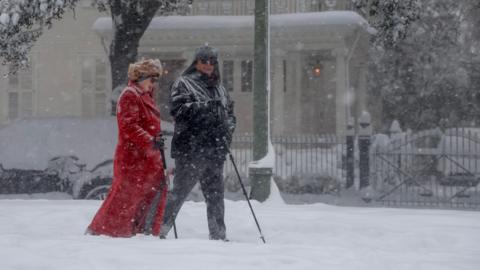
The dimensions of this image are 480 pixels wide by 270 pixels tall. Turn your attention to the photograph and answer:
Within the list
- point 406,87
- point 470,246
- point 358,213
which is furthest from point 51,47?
point 470,246

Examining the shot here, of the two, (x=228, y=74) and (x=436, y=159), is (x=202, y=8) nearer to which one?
(x=228, y=74)

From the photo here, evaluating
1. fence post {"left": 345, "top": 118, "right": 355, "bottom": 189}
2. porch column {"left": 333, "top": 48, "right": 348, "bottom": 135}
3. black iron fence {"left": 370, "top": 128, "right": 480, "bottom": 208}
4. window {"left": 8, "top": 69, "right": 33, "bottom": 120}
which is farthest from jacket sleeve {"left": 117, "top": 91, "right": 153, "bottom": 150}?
window {"left": 8, "top": 69, "right": 33, "bottom": 120}

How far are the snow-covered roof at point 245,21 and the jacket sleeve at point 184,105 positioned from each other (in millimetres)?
12484

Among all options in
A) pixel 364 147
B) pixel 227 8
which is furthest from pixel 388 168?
pixel 227 8

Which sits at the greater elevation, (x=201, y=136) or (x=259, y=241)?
(x=201, y=136)

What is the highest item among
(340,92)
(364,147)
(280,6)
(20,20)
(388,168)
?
(280,6)

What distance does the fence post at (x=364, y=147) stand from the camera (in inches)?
498

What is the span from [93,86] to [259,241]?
51.1 ft

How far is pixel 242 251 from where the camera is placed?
172 inches

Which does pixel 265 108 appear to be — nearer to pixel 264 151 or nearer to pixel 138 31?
pixel 264 151

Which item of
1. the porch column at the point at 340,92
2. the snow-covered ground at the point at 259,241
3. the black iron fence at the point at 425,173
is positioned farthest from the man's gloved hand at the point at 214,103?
the porch column at the point at 340,92

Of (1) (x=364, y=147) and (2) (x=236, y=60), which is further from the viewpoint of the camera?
(2) (x=236, y=60)

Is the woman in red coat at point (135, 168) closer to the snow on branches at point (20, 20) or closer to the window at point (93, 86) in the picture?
the snow on branches at point (20, 20)

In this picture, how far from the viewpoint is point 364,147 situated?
41.5 ft
